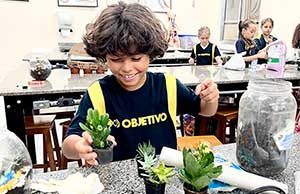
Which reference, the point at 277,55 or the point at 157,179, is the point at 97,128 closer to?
the point at 157,179

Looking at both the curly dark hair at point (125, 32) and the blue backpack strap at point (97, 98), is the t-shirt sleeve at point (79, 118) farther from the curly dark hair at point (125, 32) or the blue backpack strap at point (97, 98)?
the curly dark hair at point (125, 32)

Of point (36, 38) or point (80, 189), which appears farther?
point (36, 38)

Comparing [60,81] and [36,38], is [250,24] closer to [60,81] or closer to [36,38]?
[60,81]

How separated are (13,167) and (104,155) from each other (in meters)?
0.22

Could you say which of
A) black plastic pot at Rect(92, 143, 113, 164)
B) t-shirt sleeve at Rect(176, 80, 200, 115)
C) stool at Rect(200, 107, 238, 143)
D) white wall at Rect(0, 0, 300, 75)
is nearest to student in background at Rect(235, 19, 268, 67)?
white wall at Rect(0, 0, 300, 75)

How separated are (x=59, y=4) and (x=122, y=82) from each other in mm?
4895

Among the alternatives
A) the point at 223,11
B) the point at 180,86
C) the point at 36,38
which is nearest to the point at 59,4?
the point at 36,38

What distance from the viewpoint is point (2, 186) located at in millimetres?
623

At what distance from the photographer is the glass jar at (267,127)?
0.78 meters

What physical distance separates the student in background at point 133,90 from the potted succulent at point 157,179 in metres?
0.20

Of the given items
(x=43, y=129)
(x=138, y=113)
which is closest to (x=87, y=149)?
(x=138, y=113)

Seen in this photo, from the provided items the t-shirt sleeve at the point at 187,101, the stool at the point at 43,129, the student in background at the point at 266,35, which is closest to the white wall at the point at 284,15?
the student in background at the point at 266,35

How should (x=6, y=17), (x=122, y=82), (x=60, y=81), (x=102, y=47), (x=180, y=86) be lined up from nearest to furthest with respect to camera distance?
(x=102, y=47)
(x=122, y=82)
(x=180, y=86)
(x=60, y=81)
(x=6, y=17)

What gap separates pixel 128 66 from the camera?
96cm
